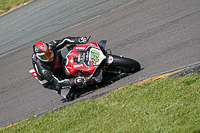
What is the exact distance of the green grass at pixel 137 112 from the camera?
483cm

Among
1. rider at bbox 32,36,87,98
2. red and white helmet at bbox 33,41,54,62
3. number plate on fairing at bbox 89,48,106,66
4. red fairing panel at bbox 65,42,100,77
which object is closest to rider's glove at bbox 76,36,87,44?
red fairing panel at bbox 65,42,100,77

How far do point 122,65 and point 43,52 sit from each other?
1.90 m

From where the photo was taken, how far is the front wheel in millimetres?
7402

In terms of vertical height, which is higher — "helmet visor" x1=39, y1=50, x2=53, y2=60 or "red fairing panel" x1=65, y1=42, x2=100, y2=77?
"helmet visor" x1=39, y1=50, x2=53, y2=60

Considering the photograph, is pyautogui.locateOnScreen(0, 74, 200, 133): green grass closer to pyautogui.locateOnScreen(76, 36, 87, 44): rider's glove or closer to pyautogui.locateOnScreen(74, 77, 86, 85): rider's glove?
pyautogui.locateOnScreen(74, 77, 86, 85): rider's glove

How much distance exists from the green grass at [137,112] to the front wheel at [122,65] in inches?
31.1

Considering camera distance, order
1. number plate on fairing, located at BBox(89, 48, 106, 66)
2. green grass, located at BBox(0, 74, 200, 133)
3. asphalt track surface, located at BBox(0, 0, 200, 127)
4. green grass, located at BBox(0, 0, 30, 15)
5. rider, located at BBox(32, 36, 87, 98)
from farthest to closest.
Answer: green grass, located at BBox(0, 0, 30, 15) → asphalt track surface, located at BBox(0, 0, 200, 127) → rider, located at BBox(32, 36, 87, 98) → number plate on fairing, located at BBox(89, 48, 106, 66) → green grass, located at BBox(0, 74, 200, 133)

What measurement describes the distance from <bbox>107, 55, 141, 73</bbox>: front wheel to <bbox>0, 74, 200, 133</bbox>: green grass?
2.60 ft

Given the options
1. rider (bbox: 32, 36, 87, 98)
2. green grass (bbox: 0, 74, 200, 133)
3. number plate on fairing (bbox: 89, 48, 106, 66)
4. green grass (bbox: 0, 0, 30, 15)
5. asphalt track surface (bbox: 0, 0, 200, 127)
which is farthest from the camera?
green grass (bbox: 0, 0, 30, 15)

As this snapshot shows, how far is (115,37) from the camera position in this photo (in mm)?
10508

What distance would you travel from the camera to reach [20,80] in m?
10.5

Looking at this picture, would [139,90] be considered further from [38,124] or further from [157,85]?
[38,124]

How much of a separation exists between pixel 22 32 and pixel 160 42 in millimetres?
7975

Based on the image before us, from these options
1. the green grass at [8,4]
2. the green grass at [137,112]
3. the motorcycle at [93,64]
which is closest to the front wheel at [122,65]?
the motorcycle at [93,64]
